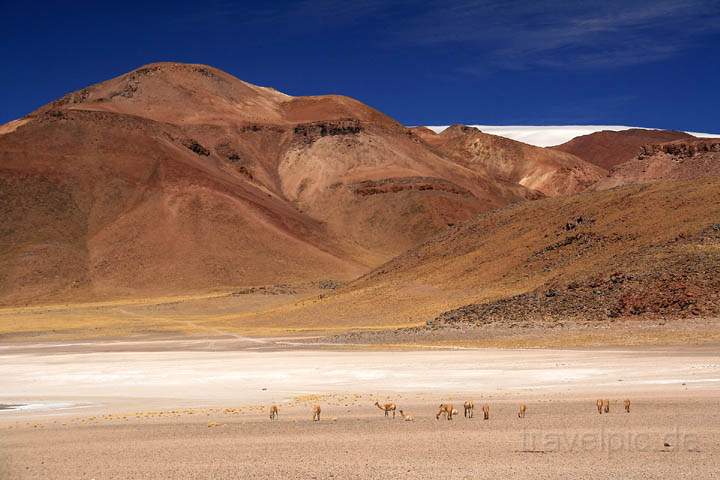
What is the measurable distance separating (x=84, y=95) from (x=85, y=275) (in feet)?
246

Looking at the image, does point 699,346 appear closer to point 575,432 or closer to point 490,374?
point 490,374

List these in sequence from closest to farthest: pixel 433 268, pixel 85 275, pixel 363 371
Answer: pixel 363 371, pixel 433 268, pixel 85 275

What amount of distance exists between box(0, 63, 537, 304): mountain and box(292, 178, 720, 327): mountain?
36.0 metres

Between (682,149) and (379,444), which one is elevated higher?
(682,149)

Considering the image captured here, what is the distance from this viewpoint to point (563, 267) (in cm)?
5572

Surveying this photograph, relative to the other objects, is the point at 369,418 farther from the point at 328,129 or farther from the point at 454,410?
the point at 328,129

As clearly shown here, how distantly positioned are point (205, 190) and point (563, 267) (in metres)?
69.6

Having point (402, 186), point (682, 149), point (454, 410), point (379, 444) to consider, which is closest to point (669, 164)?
point (682, 149)

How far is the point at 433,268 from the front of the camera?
221ft

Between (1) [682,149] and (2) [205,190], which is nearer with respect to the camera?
(1) [682,149]

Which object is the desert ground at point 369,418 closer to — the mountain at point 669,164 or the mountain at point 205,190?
the mountain at point 669,164

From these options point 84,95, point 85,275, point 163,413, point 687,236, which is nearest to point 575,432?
point 163,413

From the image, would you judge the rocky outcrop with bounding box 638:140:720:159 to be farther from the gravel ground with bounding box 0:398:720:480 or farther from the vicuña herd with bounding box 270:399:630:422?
the vicuña herd with bounding box 270:399:630:422

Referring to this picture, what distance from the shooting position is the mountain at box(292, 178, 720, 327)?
1713 inches
